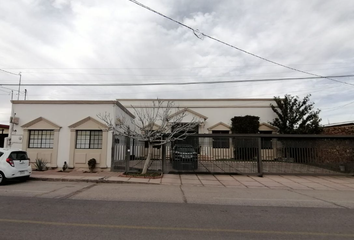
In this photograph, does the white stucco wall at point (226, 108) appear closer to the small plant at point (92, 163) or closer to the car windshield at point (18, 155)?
the small plant at point (92, 163)

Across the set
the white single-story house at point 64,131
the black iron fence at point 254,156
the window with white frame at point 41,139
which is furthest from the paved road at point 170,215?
the window with white frame at point 41,139

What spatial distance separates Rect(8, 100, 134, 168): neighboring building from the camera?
15.1 m

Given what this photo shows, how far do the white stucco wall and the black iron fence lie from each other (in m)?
11.8

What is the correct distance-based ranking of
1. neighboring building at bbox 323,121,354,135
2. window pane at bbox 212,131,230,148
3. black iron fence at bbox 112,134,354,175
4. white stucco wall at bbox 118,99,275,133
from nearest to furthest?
black iron fence at bbox 112,134,354,175 < window pane at bbox 212,131,230,148 < neighboring building at bbox 323,121,354,135 < white stucco wall at bbox 118,99,275,133

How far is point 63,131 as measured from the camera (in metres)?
15.6

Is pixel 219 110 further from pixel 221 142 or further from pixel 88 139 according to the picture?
pixel 88 139

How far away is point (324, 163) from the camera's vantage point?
49.9 feet

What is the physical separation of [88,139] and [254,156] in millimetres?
10605

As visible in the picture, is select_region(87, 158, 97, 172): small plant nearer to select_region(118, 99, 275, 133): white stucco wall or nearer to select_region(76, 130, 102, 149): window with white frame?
select_region(76, 130, 102, 149): window with white frame

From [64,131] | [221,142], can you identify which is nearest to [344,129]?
[221,142]

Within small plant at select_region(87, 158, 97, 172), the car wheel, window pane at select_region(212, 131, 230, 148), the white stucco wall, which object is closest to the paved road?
the car wheel

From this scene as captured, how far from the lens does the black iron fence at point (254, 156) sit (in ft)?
48.2

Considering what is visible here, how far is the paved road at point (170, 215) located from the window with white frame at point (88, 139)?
6.30 metres

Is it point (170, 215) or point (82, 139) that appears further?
point (82, 139)
